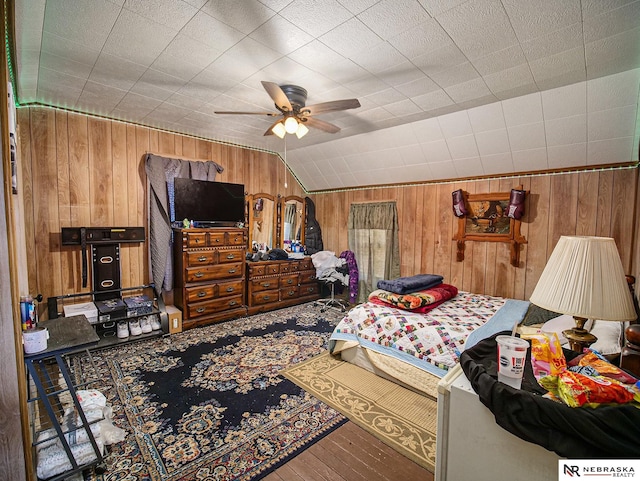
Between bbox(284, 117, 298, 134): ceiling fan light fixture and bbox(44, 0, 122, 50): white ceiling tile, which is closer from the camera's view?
bbox(44, 0, 122, 50): white ceiling tile

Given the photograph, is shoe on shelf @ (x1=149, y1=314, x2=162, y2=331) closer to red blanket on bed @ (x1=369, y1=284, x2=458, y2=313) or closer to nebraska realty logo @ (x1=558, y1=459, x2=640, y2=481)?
red blanket on bed @ (x1=369, y1=284, x2=458, y2=313)

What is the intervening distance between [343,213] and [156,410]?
13.4ft

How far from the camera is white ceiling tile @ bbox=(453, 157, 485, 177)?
3.72 metres

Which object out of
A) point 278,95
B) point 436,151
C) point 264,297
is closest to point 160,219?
point 264,297

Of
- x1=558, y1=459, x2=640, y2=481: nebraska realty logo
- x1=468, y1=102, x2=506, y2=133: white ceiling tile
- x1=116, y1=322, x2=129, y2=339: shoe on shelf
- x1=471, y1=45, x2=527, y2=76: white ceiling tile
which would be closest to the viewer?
x1=558, y1=459, x2=640, y2=481: nebraska realty logo

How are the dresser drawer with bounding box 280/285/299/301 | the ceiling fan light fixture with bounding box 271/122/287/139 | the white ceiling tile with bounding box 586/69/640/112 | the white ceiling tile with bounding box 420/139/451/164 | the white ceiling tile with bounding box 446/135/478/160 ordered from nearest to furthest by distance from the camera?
the white ceiling tile with bounding box 586/69/640/112 < the ceiling fan light fixture with bounding box 271/122/287/139 < the white ceiling tile with bounding box 446/135/478/160 < the white ceiling tile with bounding box 420/139/451/164 < the dresser drawer with bounding box 280/285/299/301

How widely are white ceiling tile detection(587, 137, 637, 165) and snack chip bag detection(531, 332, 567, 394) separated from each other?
9.32ft

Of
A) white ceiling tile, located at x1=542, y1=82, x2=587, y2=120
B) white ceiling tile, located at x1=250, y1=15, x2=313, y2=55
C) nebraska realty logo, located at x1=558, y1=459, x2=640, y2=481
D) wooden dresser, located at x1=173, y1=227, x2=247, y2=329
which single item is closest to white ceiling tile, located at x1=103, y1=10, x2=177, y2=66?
white ceiling tile, located at x1=250, y1=15, x2=313, y2=55

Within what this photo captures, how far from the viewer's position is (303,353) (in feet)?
10.4

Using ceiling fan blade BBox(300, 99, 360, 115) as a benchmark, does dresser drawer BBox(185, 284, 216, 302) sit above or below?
below

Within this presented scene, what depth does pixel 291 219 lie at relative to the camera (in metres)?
5.65

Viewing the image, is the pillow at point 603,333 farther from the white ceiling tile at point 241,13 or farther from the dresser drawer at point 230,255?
the dresser drawer at point 230,255

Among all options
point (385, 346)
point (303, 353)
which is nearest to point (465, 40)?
point (385, 346)

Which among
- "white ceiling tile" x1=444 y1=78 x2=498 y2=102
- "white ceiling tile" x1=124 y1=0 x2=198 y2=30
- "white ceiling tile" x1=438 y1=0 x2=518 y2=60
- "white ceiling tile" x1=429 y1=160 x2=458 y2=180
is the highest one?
"white ceiling tile" x1=124 y1=0 x2=198 y2=30
